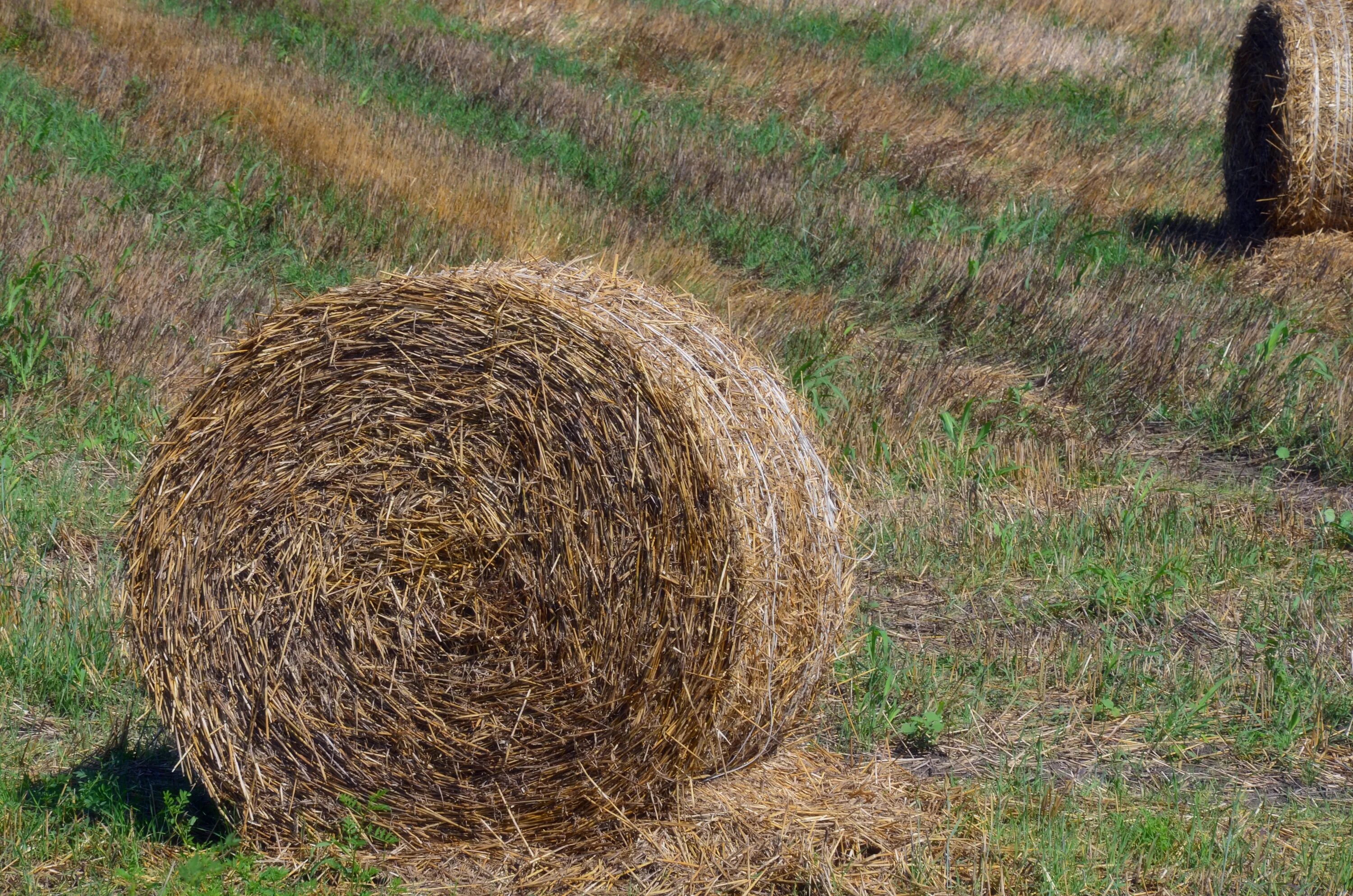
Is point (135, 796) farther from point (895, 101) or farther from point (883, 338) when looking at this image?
point (895, 101)

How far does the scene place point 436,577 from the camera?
354 centimetres

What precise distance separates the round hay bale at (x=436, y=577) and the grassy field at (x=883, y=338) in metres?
0.34

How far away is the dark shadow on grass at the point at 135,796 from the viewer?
11.5ft

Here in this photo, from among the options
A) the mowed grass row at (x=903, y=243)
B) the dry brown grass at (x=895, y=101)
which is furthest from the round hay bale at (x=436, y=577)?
the dry brown grass at (x=895, y=101)

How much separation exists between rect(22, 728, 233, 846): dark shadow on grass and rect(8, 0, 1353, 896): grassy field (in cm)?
1

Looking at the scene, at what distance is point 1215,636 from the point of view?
15.5ft

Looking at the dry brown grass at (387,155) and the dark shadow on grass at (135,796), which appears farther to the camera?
the dry brown grass at (387,155)

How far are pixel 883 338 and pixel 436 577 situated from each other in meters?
4.88

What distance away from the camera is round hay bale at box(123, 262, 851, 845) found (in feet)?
11.3

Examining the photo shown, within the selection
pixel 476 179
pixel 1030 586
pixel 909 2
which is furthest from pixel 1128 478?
pixel 909 2

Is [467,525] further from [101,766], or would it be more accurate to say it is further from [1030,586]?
[1030,586]

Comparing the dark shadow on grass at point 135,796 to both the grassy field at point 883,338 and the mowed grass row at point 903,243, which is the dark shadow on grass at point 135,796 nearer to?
the grassy field at point 883,338

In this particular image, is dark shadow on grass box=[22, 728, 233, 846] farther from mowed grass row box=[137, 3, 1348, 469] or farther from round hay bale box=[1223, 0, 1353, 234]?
round hay bale box=[1223, 0, 1353, 234]

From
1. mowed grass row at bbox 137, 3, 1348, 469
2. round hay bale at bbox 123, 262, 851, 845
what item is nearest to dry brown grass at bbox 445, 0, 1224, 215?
mowed grass row at bbox 137, 3, 1348, 469
